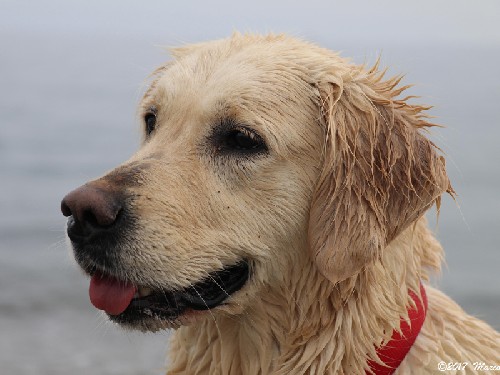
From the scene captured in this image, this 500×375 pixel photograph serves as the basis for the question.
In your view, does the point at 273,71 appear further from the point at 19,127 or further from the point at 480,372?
the point at 19,127

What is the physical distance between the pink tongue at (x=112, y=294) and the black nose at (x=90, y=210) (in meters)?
0.26

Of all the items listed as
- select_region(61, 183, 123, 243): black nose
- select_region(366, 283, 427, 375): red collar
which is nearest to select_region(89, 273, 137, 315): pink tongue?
select_region(61, 183, 123, 243): black nose

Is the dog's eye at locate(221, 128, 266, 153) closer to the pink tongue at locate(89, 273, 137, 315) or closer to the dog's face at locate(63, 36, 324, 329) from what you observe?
the dog's face at locate(63, 36, 324, 329)

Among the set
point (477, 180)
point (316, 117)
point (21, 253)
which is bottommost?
point (21, 253)

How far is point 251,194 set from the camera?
149 inches

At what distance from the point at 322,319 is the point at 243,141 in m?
0.92

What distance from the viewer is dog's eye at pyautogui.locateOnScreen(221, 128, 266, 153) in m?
3.81

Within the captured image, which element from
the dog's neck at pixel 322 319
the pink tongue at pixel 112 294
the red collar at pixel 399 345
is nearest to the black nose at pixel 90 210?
the pink tongue at pixel 112 294

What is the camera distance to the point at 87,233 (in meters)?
3.58

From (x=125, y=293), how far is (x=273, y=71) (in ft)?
4.24

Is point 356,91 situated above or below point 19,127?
above

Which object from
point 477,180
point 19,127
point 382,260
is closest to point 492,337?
point 382,260

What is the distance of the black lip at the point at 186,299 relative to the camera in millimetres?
3744

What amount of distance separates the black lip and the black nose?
0.42 metres
